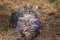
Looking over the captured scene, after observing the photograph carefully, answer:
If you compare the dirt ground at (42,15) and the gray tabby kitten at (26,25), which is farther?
the dirt ground at (42,15)

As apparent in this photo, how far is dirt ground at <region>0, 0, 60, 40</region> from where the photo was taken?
5103 millimetres

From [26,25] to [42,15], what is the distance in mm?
1089

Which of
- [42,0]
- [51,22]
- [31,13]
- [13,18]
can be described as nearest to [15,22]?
[13,18]

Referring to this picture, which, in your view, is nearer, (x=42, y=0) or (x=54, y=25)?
(x=54, y=25)

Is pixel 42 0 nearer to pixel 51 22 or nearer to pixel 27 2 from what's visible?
pixel 27 2

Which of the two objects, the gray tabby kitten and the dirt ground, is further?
the dirt ground

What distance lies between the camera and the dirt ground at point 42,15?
5103 millimetres

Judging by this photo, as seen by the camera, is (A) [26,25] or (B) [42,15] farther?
(B) [42,15]

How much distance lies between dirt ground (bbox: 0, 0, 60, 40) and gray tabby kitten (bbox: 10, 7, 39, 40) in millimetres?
196

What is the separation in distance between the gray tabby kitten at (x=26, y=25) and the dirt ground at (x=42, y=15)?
0.20 meters

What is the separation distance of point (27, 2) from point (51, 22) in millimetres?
1190

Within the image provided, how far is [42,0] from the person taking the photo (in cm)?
655

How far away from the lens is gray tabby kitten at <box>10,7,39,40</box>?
480 centimetres

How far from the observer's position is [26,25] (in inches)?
192
